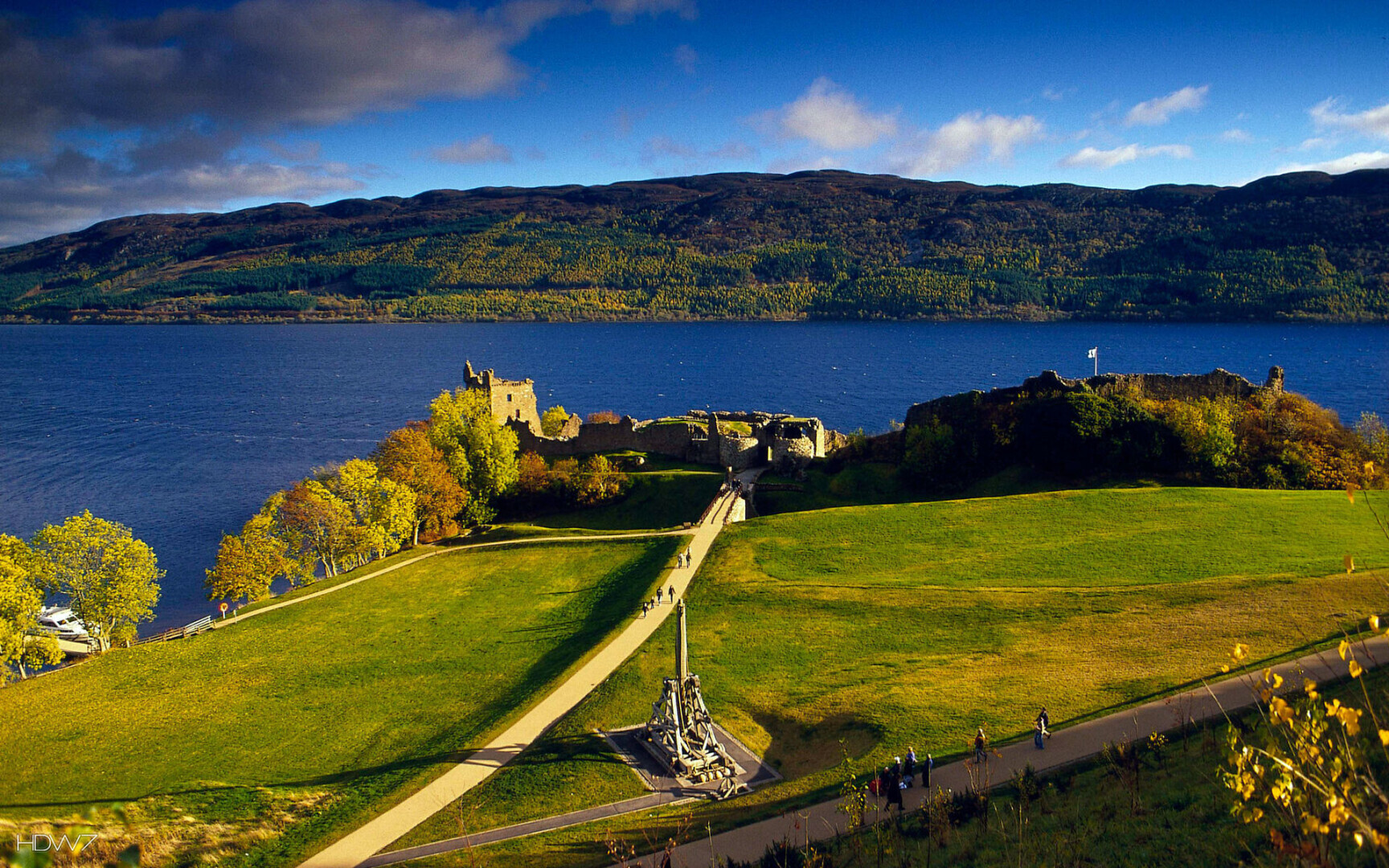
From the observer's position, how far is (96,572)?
4431 cm

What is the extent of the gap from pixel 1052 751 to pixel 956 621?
38.7 ft

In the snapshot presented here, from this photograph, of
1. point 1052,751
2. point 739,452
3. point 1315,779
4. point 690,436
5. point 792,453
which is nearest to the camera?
point 1315,779

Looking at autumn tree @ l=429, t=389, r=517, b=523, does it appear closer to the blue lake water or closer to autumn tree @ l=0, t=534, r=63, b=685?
the blue lake water

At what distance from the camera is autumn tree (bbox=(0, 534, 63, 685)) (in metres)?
38.1

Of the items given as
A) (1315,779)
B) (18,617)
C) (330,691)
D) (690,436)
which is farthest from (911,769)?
(690,436)

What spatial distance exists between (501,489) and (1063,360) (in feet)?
527

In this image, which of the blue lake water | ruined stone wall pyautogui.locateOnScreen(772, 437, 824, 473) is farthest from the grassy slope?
the blue lake water

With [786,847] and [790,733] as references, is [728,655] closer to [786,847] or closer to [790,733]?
[790,733]

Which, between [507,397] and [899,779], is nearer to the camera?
[899,779]

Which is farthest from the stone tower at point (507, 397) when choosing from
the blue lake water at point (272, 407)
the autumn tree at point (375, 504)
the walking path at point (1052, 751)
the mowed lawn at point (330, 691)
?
the walking path at point (1052, 751)

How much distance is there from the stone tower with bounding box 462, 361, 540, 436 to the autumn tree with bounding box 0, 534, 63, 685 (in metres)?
38.0

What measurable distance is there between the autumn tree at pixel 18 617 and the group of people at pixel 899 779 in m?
38.9

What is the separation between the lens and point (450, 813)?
74.6ft

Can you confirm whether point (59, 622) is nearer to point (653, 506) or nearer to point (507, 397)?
point (507, 397)
